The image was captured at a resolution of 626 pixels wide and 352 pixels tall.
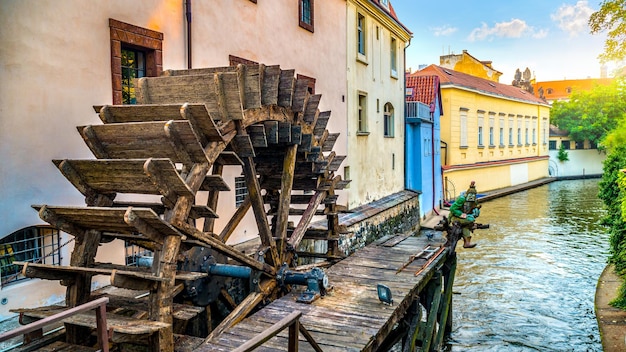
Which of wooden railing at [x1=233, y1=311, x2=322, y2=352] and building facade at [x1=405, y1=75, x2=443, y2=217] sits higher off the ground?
building facade at [x1=405, y1=75, x2=443, y2=217]

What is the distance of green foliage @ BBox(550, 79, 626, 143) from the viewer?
125 ft

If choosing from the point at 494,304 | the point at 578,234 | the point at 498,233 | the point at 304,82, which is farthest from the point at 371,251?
the point at 578,234

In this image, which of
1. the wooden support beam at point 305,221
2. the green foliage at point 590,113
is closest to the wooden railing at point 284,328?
the wooden support beam at point 305,221

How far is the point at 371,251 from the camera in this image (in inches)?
327

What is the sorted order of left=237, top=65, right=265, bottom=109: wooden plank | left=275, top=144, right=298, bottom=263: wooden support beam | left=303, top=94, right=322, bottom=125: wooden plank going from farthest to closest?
left=303, top=94, right=322, bottom=125: wooden plank → left=275, top=144, right=298, bottom=263: wooden support beam → left=237, top=65, right=265, bottom=109: wooden plank

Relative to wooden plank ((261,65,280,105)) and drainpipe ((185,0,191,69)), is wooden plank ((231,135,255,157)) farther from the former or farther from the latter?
drainpipe ((185,0,191,69))

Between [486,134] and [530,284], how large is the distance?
1828 cm

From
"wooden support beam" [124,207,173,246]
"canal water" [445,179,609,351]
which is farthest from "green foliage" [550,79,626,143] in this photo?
"wooden support beam" [124,207,173,246]

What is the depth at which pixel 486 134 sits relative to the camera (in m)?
29.3

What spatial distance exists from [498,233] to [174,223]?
16.1m

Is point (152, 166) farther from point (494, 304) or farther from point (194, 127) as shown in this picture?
point (494, 304)

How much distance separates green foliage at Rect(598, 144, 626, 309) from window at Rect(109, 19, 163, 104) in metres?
7.53

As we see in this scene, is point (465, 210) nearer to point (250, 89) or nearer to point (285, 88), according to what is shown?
point (285, 88)

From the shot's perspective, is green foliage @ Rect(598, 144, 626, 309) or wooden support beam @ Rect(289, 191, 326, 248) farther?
green foliage @ Rect(598, 144, 626, 309)
